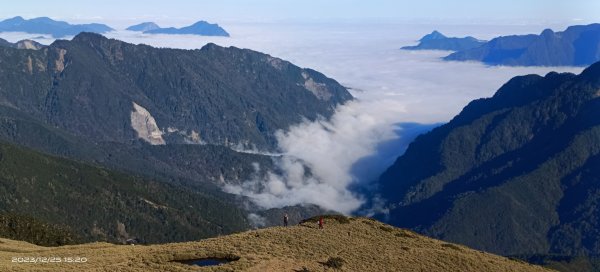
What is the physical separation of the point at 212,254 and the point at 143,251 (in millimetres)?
12613

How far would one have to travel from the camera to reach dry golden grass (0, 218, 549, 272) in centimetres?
10494

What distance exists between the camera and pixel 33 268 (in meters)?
97.8

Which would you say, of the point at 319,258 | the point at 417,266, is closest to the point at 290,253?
the point at 319,258

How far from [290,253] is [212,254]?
13755mm

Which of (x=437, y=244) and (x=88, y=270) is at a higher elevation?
(x=88, y=270)

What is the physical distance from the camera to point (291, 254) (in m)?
116

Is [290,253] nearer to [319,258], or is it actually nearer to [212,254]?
[319,258]

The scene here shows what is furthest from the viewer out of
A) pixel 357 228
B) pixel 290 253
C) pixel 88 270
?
pixel 357 228

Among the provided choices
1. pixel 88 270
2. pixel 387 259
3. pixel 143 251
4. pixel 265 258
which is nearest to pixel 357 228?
pixel 387 259

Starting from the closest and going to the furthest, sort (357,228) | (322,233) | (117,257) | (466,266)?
(117,257) → (466,266) → (322,233) → (357,228)

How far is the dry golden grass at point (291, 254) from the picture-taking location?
10494 centimetres

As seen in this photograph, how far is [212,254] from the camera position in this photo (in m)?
114

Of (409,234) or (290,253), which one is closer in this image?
(290,253)

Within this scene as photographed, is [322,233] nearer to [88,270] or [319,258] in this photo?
[319,258]
